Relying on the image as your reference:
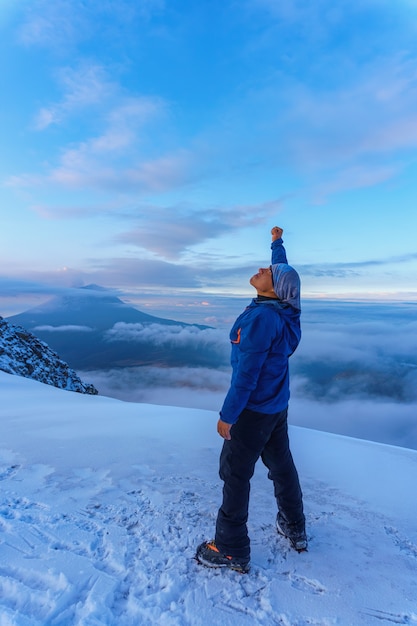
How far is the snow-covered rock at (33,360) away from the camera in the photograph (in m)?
22.7

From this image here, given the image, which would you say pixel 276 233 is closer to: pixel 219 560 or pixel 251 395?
pixel 251 395

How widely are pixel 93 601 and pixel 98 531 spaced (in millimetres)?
776

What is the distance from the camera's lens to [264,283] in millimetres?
2748

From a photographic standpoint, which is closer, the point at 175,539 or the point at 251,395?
the point at 251,395

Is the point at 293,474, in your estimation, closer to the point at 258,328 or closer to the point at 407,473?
the point at 258,328

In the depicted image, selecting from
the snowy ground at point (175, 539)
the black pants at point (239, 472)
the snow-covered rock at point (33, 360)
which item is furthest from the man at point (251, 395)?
the snow-covered rock at point (33, 360)

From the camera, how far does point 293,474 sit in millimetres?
2898

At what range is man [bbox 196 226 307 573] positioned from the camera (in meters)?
2.47

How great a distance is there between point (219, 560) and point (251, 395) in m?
1.17

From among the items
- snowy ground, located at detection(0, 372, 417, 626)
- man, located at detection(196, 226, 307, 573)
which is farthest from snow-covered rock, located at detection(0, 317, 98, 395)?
man, located at detection(196, 226, 307, 573)

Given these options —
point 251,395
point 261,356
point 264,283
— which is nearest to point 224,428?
point 251,395

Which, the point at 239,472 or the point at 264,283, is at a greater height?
the point at 264,283

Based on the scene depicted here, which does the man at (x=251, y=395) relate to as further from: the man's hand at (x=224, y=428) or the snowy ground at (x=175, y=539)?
the snowy ground at (x=175, y=539)

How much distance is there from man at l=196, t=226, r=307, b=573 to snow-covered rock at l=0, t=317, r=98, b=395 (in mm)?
21139
